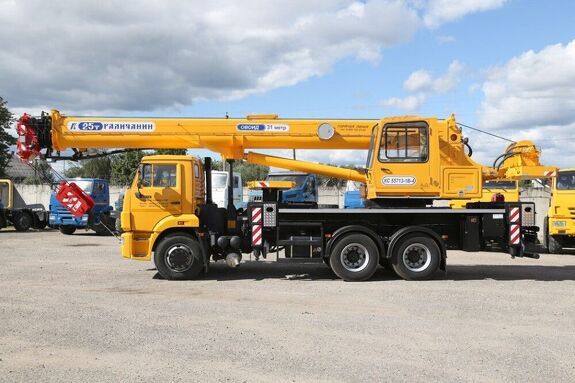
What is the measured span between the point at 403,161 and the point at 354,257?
7.13 feet

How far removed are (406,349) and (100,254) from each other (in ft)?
40.6

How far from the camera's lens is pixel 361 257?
11.4 metres

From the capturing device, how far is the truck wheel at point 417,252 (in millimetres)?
11336

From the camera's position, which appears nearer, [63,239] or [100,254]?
[100,254]

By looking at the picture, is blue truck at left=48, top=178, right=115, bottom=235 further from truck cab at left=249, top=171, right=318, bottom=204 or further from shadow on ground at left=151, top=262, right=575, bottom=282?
shadow on ground at left=151, top=262, right=575, bottom=282

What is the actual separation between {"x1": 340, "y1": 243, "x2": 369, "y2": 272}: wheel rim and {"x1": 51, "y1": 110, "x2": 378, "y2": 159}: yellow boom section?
224 centimetres

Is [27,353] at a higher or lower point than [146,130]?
lower

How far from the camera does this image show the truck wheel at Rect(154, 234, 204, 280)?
37.1 feet

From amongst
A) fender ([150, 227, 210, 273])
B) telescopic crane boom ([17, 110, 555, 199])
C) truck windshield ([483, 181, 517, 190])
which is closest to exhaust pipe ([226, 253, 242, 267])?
fender ([150, 227, 210, 273])

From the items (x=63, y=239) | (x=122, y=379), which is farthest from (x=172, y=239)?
(x=63, y=239)

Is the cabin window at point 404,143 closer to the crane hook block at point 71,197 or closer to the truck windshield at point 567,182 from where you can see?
the crane hook block at point 71,197

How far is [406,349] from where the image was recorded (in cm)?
647

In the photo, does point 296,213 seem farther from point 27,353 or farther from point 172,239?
point 27,353

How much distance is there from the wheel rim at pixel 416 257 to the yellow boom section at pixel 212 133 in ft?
7.92
